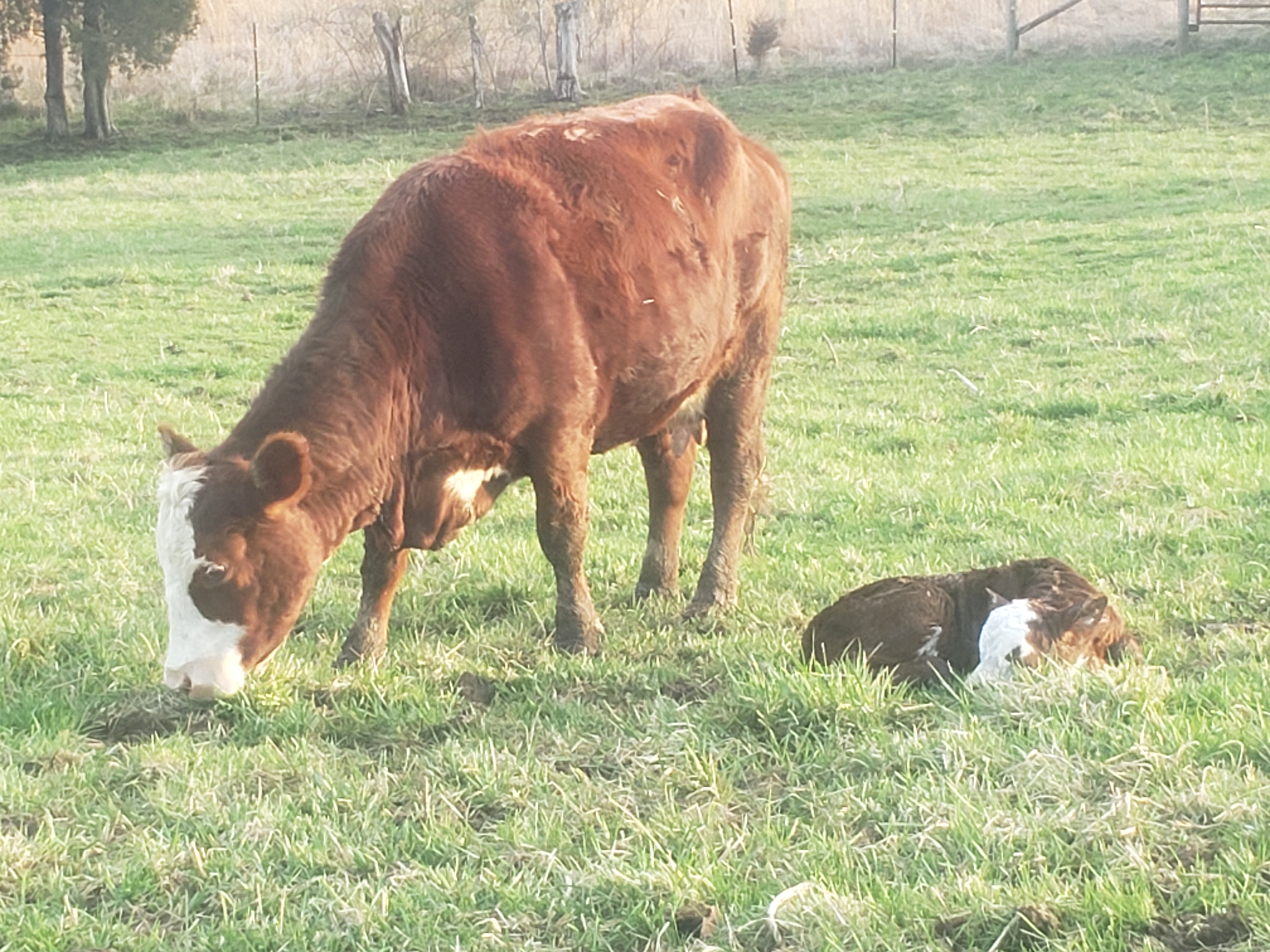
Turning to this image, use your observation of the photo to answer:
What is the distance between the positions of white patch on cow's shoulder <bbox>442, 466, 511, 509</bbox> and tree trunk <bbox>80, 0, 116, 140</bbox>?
27.4 meters

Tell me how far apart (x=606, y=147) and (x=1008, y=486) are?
3.14 m

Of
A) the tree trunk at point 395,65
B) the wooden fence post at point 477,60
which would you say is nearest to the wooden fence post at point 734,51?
the wooden fence post at point 477,60

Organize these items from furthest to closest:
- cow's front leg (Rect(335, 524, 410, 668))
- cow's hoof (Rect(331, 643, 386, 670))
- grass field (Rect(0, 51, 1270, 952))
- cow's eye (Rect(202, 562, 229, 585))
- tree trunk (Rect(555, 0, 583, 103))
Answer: tree trunk (Rect(555, 0, 583, 103)), cow's front leg (Rect(335, 524, 410, 668)), cow's hoof (Rect(331, 643, 386, 670)), cow's eye (Rect(202, 562, 229, 585)), grass field (Rect(0, 51, 1270, 952))

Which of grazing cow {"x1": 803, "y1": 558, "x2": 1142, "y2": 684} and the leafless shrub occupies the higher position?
the leafless shrub

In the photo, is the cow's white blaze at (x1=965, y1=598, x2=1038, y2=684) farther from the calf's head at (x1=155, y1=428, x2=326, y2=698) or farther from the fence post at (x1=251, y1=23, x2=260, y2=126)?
the fence post at (x1=251, y1=23, x2=260, y2=126)

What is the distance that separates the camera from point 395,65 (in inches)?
1198

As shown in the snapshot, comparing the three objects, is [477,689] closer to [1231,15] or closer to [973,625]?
[973,625]

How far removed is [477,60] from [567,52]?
207 cm

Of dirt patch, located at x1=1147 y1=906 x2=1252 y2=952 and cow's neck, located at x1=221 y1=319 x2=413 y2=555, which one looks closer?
dirt patch, located at x1=1147 y1=906 x2=1252 y2=952

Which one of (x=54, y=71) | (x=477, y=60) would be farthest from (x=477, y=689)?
(x=54, y=71)

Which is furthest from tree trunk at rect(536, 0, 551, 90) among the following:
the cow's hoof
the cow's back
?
the cow's hoof

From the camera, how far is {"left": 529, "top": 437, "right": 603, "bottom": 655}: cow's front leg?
580 cm

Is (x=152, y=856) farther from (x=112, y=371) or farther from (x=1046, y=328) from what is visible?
(x=1046, y=328)

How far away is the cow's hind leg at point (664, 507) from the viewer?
267 inches
